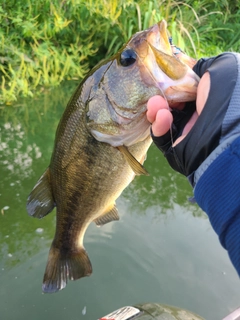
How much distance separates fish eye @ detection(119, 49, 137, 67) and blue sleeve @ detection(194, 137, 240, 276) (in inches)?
19.4

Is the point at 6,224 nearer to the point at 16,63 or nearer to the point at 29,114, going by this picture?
the point at 29,114

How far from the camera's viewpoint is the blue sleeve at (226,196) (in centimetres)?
76

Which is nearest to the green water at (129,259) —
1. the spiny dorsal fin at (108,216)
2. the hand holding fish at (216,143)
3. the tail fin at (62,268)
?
the tail fin at (62,268)

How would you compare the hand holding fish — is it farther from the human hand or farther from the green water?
the green water

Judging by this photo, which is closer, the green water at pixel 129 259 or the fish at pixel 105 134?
the fish at pixel 105 134

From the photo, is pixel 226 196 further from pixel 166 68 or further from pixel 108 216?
pixel 108 216

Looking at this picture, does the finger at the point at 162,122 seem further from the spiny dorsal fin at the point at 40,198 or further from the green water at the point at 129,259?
the green water at the point at 129,259

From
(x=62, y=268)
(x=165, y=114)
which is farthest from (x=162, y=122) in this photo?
(x=62, y=268)

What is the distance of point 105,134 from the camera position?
3.93 ft

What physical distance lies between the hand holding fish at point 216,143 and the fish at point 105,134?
7cm

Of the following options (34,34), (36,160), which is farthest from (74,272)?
(34,34)

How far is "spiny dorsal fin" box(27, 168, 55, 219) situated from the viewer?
1377 mm

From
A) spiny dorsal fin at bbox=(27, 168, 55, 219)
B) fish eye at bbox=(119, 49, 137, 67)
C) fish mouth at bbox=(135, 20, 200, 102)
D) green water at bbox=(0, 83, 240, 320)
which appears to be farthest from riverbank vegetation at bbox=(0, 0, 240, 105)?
fish mouth at bbox=(135, 20, 200, 102)

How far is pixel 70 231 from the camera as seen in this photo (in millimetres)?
1441
